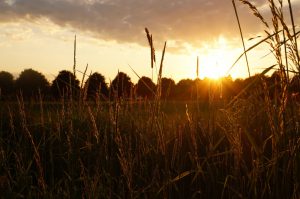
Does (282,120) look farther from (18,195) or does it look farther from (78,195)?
(18,195)

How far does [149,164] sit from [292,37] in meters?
1.50

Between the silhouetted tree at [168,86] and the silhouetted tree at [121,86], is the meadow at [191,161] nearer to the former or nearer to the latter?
the silhouetted tree at [168,86]

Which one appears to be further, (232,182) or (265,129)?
(265,129)

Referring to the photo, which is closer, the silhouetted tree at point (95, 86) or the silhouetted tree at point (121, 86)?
the silhouetted tree at point (121, 86)

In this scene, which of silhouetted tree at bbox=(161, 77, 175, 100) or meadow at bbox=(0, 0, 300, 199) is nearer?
meadow at bbox=(0, 0, 300, 199)

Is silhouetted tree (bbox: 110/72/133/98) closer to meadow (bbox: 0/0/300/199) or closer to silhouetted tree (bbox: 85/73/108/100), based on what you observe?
silhouetted tree (bbox: 85/73/108/100)

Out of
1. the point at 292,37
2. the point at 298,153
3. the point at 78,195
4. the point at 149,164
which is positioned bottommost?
the point at 78,195

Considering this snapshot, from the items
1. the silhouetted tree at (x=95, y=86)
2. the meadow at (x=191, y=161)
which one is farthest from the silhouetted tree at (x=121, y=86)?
the meadow at (x=191, y=161)

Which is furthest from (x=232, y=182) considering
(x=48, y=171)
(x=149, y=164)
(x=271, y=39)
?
(x=48, y=171)

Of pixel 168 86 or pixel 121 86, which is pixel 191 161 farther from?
pixel 121 86

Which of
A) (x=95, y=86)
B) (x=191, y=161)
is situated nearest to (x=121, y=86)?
(x=95, y=86)

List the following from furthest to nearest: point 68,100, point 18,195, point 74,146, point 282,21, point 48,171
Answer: point 68,100 < point 48,171 < point 74,146 < point 18,195 < point 282,21

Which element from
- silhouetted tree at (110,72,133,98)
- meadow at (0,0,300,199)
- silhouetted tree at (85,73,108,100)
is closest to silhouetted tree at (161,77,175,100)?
meadow at (0,0,300,199)

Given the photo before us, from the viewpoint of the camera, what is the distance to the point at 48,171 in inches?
145
